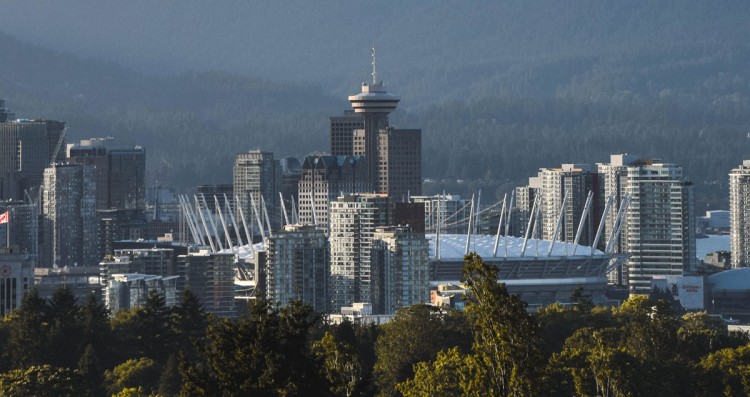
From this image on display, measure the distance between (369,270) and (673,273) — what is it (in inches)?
1357

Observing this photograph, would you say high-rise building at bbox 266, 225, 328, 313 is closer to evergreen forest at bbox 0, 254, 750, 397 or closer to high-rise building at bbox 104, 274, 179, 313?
high-rise building at bbox 104, 274, 179, 313

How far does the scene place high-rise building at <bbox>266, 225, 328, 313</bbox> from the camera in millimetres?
142875

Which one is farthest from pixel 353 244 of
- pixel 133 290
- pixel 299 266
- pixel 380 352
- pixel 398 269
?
pixel 380 352

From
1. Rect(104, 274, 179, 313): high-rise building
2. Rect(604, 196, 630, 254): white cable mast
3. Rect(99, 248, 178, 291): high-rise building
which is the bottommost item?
Rect(104, 274, 179, 313): high-rise building

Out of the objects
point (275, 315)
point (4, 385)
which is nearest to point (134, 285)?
point (4, 385)

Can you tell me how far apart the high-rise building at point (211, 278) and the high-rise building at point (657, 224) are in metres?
31.2

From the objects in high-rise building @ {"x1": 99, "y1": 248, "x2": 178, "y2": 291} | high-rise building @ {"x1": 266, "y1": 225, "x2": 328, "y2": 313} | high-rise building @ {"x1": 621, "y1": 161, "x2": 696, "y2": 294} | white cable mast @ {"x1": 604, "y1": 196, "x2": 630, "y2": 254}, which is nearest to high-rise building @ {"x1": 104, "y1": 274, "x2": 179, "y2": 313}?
high-rise building @ {"x1": 266, "y1": 225, "x2": 328, "y2": 313}

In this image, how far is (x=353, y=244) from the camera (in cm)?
15138

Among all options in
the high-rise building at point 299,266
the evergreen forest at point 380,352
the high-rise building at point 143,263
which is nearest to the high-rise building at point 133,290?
the high-rise building at point 299,266

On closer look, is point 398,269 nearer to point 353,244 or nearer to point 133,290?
point 353,244

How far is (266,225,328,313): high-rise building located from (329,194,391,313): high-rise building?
3.73ft

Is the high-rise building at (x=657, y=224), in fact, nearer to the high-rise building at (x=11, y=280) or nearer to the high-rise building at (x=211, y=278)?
the high-rise building at (x=211, y=278)

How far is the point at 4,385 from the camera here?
6806 centimetres

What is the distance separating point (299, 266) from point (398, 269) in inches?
211
